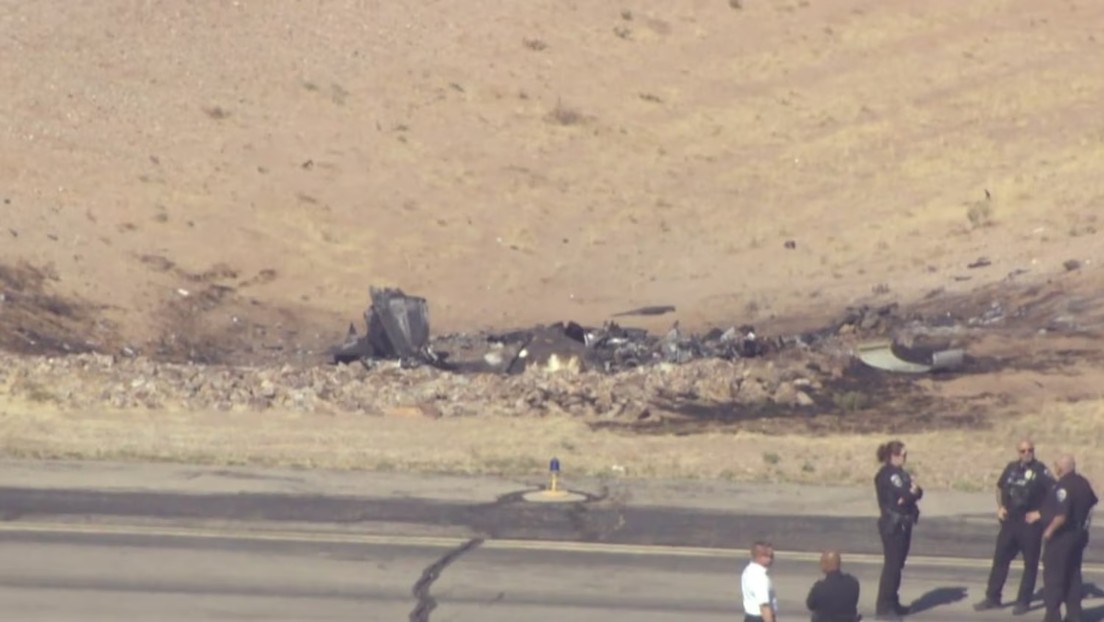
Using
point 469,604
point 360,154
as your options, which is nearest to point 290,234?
point 360,154

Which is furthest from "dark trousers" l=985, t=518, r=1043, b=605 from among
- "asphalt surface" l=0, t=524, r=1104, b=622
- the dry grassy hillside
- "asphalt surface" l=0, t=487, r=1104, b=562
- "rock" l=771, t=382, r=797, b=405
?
the dry grassy hillside

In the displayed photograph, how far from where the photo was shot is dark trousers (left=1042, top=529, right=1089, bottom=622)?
15336 millimetres

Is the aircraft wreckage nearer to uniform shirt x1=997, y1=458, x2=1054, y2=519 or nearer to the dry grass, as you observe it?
the dry grass

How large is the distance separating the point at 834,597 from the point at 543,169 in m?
36.3

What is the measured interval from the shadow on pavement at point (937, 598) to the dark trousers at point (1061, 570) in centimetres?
104

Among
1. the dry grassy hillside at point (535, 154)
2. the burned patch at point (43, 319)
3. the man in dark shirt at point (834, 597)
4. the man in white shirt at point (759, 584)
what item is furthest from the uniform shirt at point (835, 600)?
the dry grassy hillside at point (535, 154)

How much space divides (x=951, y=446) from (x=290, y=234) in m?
22.5

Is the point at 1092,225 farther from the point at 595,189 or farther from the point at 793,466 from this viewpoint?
the point at 793,466

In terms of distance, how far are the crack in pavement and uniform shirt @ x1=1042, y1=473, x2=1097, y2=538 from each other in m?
4.98

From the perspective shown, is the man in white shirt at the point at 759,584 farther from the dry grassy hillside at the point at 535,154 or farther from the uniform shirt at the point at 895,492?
the dry grassy hillside at the point at 535,154

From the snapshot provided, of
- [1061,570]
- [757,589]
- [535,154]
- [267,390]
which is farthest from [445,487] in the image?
[535,154]

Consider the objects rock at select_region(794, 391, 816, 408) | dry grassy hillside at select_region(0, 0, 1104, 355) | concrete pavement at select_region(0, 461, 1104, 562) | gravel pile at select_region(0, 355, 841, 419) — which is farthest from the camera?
dry grassy hillside at select_region(0, 0, 1104, 355)

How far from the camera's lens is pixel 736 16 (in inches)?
2200

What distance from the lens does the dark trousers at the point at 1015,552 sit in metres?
15.8
